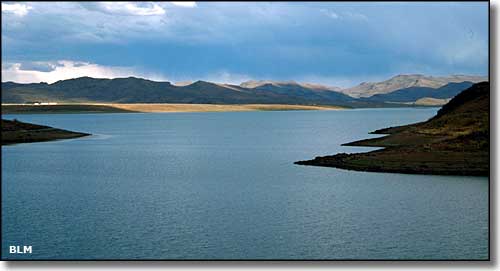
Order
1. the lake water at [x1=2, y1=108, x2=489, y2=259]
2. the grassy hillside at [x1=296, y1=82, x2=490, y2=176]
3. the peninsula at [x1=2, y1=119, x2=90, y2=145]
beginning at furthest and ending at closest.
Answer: the peninsula at [x1=2, y1=119, x2=90, y2=145], the grassy hillside at [x1=296, y1=82, x2=490, y2=176], the lake water at [x1=2, y1=108, x2=489, y2=259]

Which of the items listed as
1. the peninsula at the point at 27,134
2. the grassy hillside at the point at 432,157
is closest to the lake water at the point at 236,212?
the grassy hillside at the point at 432,157

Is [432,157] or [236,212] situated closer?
[236,212]

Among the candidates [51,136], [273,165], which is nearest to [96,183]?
[273,165]

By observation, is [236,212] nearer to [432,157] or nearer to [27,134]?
[432,157]

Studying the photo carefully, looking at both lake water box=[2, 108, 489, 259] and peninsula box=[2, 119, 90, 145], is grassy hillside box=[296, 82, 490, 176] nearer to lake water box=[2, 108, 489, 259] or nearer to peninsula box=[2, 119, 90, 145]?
lake water box=[2, 108, 489, 259]

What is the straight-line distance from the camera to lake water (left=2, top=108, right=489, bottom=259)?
23188 mm

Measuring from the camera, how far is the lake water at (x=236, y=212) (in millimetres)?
23188

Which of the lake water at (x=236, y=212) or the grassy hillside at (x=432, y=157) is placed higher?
the grassy hillside at (x=432, y=157)

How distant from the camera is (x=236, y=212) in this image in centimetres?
2989

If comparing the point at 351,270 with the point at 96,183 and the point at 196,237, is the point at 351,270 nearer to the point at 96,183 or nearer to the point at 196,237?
the point at 196,237

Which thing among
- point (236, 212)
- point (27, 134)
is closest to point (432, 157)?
point (236, 212)

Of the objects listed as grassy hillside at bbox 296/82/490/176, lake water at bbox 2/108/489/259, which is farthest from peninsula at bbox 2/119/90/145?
grassy hillside at bbox 296/82/490/176

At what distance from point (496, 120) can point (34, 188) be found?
26920mm

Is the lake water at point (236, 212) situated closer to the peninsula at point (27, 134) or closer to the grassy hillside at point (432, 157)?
the grassy hillside at point (432, 157)
